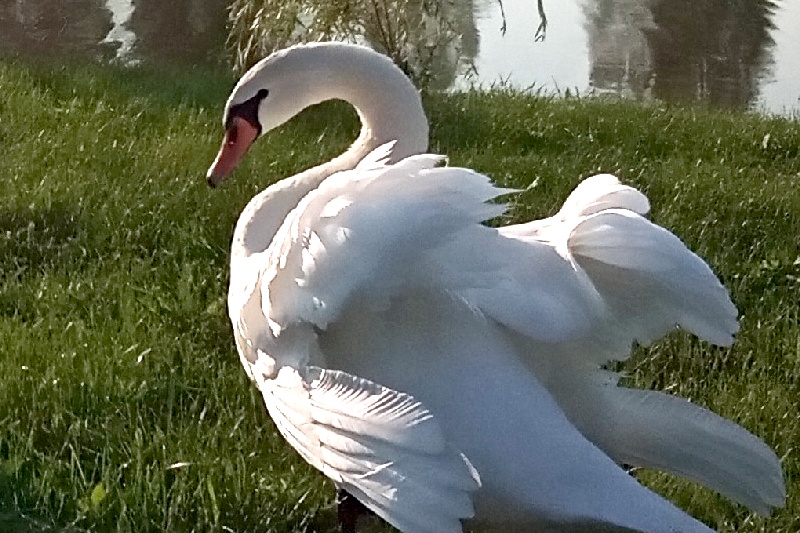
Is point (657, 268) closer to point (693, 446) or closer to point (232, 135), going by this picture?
point (693, 446)

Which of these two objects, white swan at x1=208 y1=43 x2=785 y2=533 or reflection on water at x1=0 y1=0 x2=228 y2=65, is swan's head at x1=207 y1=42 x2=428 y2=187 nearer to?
white swan at x1=208 y1=43 x2=785 y2=533

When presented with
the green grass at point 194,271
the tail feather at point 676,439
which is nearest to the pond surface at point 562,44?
the green grass at point 194,271

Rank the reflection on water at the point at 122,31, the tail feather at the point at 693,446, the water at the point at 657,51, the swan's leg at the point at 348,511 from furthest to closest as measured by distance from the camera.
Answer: the water at the point at 657,51
the reflection on water at the point at 122,31
the swan's leg at the point at 348,511
the tail feather at the point at 693,446

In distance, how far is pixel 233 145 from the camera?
2.97 meters

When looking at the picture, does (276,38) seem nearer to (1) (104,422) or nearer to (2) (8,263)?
(2) (8,263)

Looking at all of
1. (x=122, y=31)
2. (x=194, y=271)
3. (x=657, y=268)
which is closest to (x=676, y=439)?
(x=657, y=268)

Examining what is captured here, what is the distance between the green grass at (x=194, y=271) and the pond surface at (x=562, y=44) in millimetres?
1918

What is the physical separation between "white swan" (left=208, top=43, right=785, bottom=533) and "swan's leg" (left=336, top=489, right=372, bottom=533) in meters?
0.37

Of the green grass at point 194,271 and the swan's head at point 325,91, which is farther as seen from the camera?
the swan's head at point 325,91

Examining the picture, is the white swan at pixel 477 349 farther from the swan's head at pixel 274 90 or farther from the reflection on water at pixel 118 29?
the reflection on water at pixel 118 29

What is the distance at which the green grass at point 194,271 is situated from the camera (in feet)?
9.11

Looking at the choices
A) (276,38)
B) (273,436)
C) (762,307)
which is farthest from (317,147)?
(273,436)

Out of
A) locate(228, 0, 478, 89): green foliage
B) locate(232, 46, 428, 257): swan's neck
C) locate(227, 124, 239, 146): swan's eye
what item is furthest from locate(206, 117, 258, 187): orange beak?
locate(228, 0, 478, 89): green foliage

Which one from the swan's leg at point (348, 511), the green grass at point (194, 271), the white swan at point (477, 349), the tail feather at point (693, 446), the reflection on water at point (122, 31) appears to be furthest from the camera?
the reflection on water at point (122, 31)
